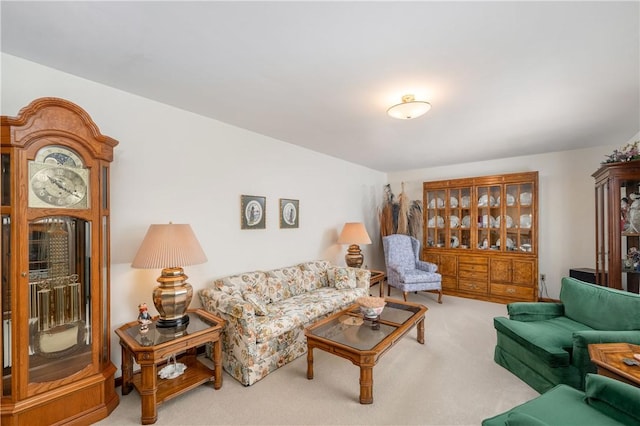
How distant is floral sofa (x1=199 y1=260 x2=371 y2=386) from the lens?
2.29 meters

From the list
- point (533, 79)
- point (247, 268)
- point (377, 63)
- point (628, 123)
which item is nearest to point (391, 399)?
point (247, 268)

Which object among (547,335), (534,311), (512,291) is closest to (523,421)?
(547,335)

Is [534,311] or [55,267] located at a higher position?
[55,267]

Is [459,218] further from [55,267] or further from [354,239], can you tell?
[55,267]

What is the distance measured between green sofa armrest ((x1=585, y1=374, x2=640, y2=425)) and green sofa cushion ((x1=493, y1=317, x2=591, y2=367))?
713mm

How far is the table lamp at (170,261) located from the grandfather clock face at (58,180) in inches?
19.4

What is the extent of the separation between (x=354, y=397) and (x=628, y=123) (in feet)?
13.5

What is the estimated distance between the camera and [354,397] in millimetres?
2090

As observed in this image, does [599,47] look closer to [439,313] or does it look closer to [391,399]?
[391,399]

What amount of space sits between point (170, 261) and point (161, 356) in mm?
649

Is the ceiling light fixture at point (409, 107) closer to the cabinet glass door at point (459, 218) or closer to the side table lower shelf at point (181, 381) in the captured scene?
the side table lower shelf at point (181, 381)

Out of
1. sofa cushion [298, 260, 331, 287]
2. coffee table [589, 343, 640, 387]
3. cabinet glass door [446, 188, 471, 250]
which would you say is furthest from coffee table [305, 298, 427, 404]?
cabinet glass door [446, 188, 471, 250]

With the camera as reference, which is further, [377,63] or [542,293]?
[542,293]

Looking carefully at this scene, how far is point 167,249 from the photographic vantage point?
2.11 metres
